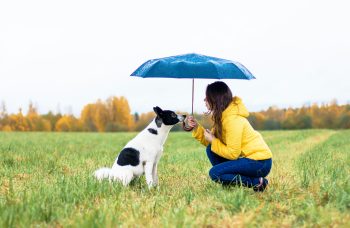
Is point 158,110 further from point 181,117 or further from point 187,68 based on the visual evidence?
point 187,68

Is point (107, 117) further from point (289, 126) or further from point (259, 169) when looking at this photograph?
point (259, 169)

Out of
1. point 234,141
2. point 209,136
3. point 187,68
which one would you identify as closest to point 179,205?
point 234,141

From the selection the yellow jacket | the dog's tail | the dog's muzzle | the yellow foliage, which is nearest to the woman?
the yellow jacket

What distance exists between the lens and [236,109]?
693cm

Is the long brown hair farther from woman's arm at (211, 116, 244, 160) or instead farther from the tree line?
the tree line

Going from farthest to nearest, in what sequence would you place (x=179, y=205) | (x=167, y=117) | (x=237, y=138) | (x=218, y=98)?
(x=167, y=117) < (x=218, y=98) < (x=237, y=138) < (x=179, y=205)

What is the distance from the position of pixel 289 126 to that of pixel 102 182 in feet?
229

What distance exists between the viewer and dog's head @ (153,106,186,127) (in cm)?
718

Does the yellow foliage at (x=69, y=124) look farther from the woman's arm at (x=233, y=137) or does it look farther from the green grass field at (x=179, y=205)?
the woman's arm at (x=233, y=137)

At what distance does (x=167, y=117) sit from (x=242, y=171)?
4.41ft

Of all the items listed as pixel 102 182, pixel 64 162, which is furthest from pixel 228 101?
pixel 64 162

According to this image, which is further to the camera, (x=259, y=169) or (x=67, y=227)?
(x=259, y=169)

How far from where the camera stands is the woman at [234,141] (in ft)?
22.6

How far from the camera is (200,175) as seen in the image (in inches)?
363
